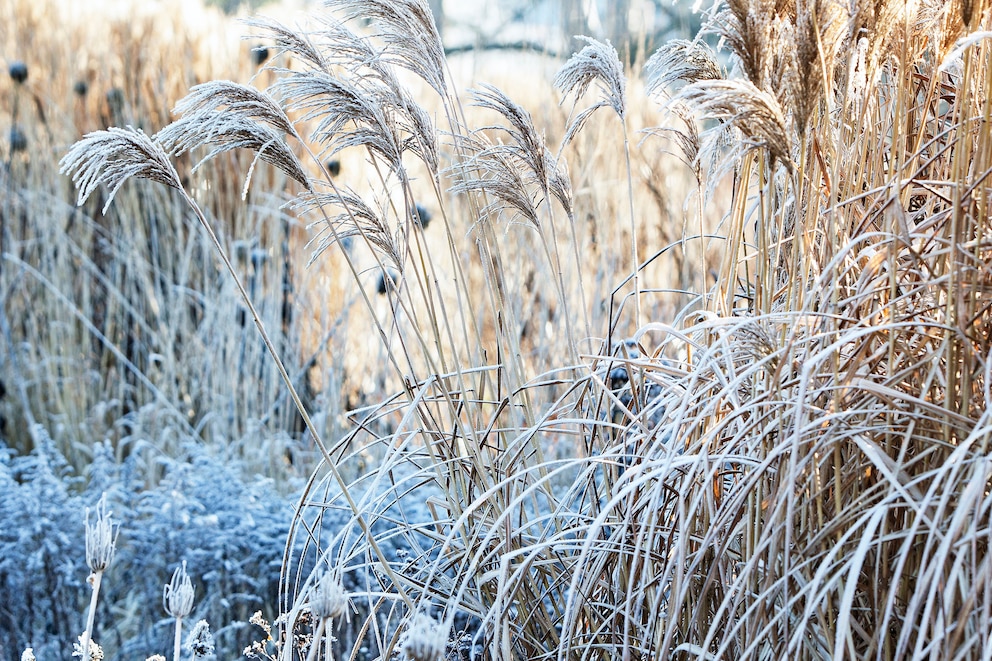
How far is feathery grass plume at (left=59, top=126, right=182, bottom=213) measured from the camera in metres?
1.30

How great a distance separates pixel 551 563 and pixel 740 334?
47 cm

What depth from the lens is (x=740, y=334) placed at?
1.29 metres

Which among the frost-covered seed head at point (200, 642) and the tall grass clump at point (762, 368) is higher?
the tall grass clump at point (762, 368)

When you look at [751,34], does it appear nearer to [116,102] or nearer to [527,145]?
[527,145]

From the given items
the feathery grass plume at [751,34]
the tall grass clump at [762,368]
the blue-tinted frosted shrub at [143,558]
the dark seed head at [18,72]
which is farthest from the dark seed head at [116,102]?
the feathery grass plume at [751,34]

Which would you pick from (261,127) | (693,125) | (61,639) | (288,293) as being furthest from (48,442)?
(693,125)

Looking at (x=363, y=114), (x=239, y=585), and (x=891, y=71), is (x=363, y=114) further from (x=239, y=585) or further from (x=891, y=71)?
(x=239, y=585)

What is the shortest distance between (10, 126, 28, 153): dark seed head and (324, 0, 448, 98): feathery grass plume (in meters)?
3.18

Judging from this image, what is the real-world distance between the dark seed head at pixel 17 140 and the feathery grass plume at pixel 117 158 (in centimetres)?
319

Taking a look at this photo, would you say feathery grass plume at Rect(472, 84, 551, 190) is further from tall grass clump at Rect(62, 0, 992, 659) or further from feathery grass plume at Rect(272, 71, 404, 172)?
feathery grass plume at Rect(272, 71, 404, 172)

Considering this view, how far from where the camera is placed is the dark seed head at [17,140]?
4123mm

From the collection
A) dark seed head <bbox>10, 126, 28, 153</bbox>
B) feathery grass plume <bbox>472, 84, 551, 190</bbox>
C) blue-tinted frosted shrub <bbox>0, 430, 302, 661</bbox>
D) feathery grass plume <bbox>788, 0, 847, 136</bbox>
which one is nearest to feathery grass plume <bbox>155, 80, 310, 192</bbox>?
feathery grass plume <bbox>472, 84, 551, 190</bbox>

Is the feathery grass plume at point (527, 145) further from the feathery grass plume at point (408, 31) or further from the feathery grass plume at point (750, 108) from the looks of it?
the feathery grass plume at point (750, 108)

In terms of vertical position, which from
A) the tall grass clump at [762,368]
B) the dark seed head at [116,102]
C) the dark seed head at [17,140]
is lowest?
the tall grass clump at [762,368]
